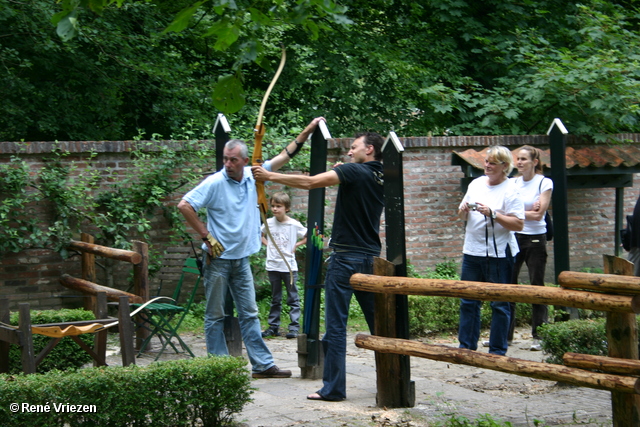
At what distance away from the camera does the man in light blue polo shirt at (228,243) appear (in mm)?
6191

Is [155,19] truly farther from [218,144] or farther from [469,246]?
[469,246]

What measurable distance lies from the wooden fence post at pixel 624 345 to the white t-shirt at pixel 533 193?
3.01 m

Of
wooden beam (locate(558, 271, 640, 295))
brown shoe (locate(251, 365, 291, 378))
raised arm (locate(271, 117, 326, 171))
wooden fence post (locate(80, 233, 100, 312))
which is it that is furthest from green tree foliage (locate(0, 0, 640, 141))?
wooden beam (locate(558, 271, 640, 295))

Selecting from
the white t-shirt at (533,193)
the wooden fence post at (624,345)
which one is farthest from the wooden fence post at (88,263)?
the wooden fence post at (624,345)

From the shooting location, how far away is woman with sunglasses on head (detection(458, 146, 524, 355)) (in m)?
6.50

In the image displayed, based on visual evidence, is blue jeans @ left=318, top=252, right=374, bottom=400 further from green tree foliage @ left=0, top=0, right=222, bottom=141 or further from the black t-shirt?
green tree foliage @ left=0, top=0, right=222, bottom=141

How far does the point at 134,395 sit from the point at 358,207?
2162mm

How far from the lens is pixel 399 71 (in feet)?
40.5

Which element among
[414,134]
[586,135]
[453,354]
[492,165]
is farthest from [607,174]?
[453,354]

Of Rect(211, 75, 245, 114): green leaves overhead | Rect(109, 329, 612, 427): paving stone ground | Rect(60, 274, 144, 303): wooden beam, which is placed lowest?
Rect(109, 329, 612, 427): paving stone ground

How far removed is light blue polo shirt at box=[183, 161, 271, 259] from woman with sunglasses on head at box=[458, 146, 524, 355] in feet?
6.34

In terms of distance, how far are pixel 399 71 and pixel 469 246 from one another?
6311 mm

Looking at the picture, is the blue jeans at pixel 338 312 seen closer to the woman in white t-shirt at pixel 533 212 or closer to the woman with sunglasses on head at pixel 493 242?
the woman with sunglasses on head at pixel 493 242

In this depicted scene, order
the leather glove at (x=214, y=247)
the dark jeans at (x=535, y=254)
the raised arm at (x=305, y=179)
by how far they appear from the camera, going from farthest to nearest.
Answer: the dark jeans at (x=535, y=254) → the leather glove at (x=214, y=247) → the raised arm at (x=305, y=179)
